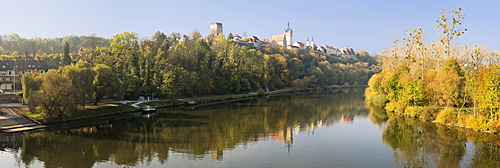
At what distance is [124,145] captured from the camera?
2817 cm

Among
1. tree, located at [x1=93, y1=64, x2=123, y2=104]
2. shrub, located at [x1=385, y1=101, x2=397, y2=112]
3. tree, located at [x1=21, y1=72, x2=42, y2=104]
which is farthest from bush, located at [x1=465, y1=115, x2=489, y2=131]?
tree, located at [x1=21, y1=72, x2=42, y2=104]

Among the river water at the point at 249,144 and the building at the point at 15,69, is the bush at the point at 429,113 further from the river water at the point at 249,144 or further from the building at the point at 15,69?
the building at the point at 15,69

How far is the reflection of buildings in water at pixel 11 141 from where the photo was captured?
27417 mm

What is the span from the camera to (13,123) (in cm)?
3416

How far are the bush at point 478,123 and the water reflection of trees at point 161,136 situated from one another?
13332mm

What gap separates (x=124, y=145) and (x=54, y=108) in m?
13.1

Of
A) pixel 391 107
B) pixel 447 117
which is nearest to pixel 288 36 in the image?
pixel 391 107

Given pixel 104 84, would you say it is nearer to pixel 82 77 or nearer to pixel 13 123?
pixel 82 77

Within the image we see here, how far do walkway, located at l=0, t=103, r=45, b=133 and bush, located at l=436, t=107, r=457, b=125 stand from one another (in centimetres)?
3895

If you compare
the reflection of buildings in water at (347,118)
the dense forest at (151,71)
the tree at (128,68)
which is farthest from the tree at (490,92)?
the tree at (128,68)

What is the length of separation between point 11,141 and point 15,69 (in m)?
41.5

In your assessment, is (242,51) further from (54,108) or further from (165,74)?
(54,108)

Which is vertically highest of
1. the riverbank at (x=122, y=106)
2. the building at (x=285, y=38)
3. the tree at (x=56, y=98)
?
the building at (x=285, y=38)

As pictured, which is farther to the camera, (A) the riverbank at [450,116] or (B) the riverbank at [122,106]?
(B) the riverbank at [122,106]
